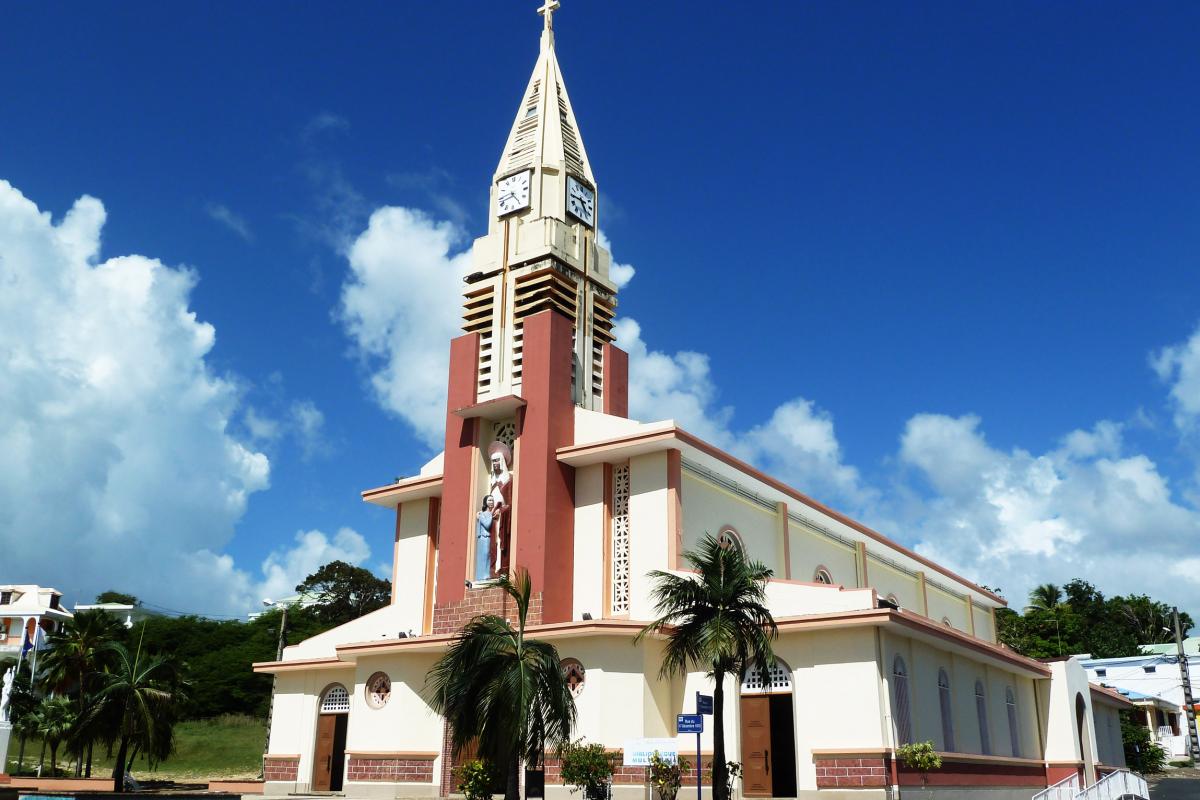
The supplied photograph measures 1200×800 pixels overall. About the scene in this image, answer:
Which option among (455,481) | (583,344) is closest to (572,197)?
(583,344)

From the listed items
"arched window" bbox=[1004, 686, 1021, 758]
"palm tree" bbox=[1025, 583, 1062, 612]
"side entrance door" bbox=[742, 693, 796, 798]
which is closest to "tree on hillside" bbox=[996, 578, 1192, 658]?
"palm tree" bbox=[1025, 583, 1062, 612]

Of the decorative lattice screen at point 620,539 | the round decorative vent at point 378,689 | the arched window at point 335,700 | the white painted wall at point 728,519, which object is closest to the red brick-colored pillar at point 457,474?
the round decorative vent at point 378,689

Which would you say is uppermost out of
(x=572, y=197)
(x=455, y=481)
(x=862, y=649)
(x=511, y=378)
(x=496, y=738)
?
(x=572, y=197)

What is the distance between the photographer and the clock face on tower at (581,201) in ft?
117

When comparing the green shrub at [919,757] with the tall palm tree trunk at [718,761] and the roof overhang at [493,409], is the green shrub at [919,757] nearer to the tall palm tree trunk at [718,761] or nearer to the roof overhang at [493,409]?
the tall palm tree trunk at [718,761]

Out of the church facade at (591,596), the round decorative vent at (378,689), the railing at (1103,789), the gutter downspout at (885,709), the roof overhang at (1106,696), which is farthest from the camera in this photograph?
the roof overhang at (1106,696)

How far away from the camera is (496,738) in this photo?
19578 millimetres

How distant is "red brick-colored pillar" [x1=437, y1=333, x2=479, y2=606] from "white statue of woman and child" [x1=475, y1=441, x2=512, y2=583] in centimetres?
49

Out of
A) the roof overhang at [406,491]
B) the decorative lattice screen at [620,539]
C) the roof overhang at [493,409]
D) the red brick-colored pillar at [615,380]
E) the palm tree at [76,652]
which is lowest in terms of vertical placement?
the palm tree at [76,652]

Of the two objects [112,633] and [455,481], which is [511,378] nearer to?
[455,481]

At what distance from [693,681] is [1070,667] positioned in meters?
16.0

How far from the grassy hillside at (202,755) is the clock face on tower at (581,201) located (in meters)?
27.4

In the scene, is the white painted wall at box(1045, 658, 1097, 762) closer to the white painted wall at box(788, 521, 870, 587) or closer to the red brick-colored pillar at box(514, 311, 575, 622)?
the white painted wall at box(788, 521, 870, 587)

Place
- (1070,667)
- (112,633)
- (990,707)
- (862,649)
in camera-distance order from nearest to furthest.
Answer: (862,649)
(990,707)
(1070,667)
(112,633)
